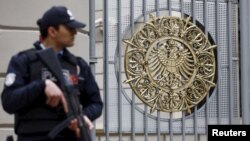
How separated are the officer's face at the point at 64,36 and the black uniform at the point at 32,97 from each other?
0.22 ft

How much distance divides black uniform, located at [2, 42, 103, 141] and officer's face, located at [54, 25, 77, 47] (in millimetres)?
68

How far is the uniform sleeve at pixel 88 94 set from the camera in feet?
12.8

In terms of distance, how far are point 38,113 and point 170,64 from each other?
3.59 meters

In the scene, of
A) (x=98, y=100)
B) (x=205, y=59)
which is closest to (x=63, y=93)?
(x=98, y=100)

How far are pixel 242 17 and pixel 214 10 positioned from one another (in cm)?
33

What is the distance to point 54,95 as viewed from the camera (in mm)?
3531

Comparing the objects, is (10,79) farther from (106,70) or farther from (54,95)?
(106,70)

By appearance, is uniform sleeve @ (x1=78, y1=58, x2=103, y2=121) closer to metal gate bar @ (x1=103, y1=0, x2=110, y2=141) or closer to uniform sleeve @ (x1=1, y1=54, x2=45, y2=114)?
uniform sleeve @ (x1=1, y1=54, x2=45, y2=114)

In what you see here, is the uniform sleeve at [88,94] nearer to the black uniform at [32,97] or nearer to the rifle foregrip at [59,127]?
the black uniform at [32,97]

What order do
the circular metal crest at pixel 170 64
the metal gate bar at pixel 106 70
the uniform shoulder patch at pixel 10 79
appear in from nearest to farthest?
the uniform shoulder patch at pixel 10 79 → the metal gate bar at pixel 106 70 → the circular metal crest at pixel 170 64

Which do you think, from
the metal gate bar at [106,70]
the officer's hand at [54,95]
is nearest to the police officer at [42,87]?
the officer's hand at [54,95]

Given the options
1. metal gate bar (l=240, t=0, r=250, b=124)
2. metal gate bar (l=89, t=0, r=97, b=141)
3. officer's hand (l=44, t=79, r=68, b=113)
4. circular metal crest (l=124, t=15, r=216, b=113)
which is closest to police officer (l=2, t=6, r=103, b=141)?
officer's hand (l=44, t=79, r=68, b=113)

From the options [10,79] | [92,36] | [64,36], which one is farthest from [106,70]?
[10,79]

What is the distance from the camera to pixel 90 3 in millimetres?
6766
